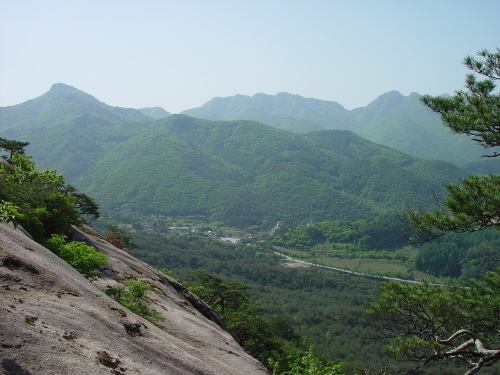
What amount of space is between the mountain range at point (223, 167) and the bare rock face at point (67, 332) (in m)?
104

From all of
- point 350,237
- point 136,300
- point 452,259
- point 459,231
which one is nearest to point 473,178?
point 459,231

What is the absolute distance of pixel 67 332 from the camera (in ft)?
14.5

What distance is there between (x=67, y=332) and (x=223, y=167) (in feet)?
440

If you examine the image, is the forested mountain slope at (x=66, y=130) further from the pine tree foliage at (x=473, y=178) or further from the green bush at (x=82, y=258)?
the pine tree foliage at (x=473, y=178)

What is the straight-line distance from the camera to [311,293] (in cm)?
5531

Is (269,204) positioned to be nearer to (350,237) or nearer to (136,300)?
(350,237)

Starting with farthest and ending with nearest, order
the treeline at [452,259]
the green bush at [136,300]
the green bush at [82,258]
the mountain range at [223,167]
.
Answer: the mountain range at [223,167] → the treeline at [452,259] → the green bush at [82,258] → the green bush at [136,300]

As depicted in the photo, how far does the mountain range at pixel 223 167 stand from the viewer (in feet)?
372

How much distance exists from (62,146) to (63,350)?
14469cm

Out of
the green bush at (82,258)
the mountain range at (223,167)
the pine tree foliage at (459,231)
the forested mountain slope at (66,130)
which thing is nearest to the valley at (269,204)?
the mountain range at (223,167)

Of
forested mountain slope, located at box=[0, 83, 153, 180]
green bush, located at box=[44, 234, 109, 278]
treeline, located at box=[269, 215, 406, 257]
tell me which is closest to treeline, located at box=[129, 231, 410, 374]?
treeline, located at box=[269, 215, 406, 257]

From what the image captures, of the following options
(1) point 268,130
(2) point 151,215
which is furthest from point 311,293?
(1) point 268,130

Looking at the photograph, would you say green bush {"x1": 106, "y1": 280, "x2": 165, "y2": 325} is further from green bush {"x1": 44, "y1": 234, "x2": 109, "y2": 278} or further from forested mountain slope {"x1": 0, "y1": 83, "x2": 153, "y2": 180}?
forested mountain slope {"x1": 0, "y1": 83, "x2": 153, "y2": 180}

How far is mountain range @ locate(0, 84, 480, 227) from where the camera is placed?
114m
